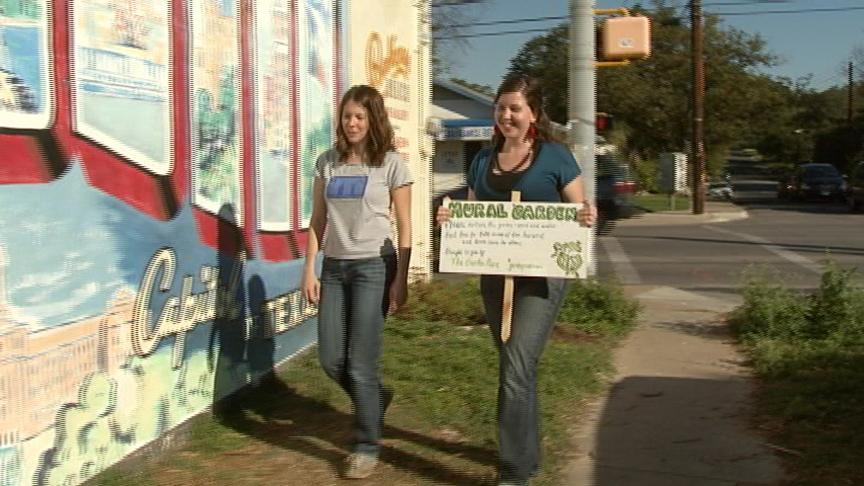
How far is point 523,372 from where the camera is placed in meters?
3.99

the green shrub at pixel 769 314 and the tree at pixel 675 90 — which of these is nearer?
the green shrub at pixel 769 314

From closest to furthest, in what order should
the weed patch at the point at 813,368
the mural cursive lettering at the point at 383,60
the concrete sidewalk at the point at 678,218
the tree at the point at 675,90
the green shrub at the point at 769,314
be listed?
the weed patch at the point at 813,368 → the green shrub at the point at 769,314 → the mural cursive lettering at the point at 383,60 → the concrete sidewalk at the point at 678,218 → the tree at the point at 675,90

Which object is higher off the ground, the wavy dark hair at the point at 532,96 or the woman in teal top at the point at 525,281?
the wavy dark hair at the point at 532,96

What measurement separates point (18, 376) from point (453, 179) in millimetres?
24500

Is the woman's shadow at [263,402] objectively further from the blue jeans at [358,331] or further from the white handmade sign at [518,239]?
the white handmade sign at [518,239]

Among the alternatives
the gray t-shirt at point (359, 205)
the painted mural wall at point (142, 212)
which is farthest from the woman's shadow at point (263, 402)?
the gray t-shirt at point (359, 205)

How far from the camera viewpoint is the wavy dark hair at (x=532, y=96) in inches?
159

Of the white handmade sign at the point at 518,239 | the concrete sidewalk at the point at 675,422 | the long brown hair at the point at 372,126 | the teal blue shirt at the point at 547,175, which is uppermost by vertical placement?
the long brown hair at the point at 372,126

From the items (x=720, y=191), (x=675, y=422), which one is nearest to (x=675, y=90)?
(x=720, y=191)

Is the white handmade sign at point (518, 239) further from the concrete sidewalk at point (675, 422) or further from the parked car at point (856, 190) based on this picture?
the parked car at point (856, 190)

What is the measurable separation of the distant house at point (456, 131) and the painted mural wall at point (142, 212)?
16653mm

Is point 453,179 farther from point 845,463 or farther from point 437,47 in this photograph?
point 845,463

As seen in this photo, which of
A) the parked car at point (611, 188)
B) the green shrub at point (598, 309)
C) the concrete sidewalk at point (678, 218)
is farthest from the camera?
the concrete sidewalk at point (678, 218)

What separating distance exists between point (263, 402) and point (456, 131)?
68.1ft
